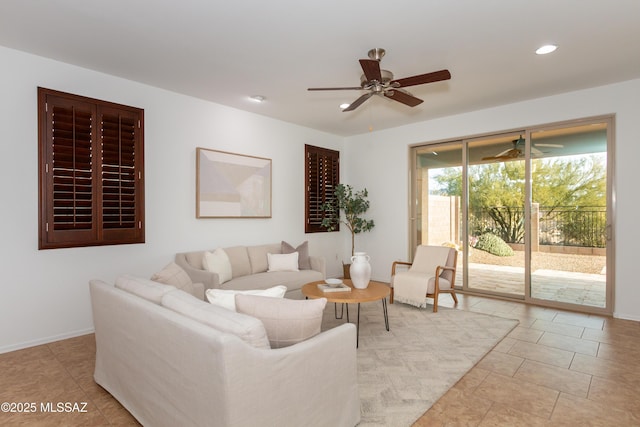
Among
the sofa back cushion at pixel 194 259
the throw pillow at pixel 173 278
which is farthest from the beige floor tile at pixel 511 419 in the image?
the sofa back cushion at pixel 194 259

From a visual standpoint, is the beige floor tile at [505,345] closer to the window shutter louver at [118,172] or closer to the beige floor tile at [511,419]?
the beige floor tile at [511,419]

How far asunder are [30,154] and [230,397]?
3338 millimetres

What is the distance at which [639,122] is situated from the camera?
13.4ft

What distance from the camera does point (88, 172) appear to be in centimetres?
361

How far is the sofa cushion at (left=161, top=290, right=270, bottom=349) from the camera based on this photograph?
1600 millimetres

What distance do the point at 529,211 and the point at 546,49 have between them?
8.07ft

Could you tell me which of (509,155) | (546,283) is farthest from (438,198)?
(546,283)

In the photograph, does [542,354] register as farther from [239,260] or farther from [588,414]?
[239,260]

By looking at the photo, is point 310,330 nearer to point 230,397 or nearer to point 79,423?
point 230,397

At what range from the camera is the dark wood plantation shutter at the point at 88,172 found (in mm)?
3391

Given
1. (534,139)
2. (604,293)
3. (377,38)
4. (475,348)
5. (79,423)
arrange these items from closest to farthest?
1. (79,423)
2. (377,38)
3. (475,348)
4. (604,293)
5. (534,139)

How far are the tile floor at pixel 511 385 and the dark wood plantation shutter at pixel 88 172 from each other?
114 cm

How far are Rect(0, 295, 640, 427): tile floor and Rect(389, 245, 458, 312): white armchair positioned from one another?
3.43ft

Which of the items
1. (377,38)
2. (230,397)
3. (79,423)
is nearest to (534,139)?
(377,38)
